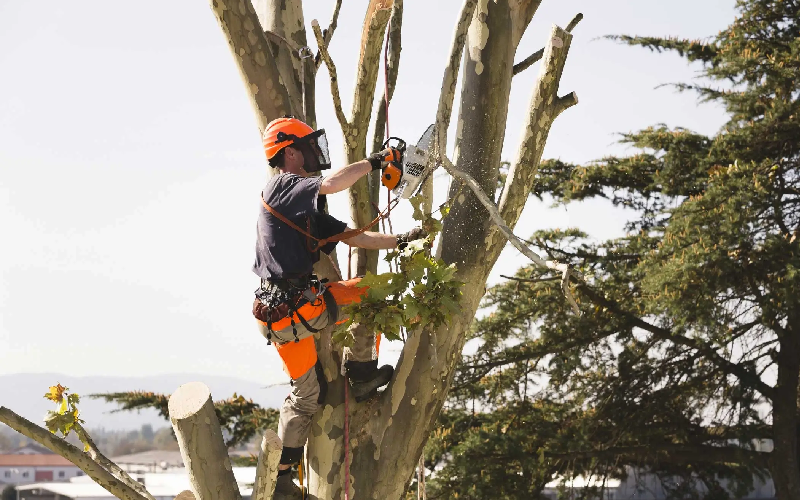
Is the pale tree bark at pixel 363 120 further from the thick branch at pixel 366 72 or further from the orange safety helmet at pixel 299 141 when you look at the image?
the orange safety helmet at pixel 299 141

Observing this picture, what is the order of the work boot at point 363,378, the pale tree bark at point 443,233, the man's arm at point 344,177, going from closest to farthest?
the man's arm at point 344,177 < the pale tree bark at point 443,233 < the work boot at point 363,378

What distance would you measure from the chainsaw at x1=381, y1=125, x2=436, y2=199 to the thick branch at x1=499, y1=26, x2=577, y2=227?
1.50 ft

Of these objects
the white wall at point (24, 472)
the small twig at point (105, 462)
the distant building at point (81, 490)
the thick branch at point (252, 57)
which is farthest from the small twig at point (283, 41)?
the white wall at point (24, 472)

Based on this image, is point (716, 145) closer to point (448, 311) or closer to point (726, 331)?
point (726, 331)

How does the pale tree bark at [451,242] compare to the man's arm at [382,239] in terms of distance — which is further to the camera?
the pale tree bark at [451,242]

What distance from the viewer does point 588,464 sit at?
9906 mm

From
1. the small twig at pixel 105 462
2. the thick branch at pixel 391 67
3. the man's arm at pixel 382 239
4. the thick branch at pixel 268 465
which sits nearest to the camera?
the thick branch at pixel 268 465

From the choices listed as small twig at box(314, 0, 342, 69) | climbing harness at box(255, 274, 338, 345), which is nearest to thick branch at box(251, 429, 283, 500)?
climbing harness at box(255, 274, 338, 345)

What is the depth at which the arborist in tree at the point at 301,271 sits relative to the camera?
370 cm

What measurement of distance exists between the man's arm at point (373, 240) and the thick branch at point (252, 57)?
26.6 inches

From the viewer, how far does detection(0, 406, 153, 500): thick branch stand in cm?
398

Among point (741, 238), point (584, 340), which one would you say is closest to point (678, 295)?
point (741, 238)

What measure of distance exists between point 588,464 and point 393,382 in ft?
21.3

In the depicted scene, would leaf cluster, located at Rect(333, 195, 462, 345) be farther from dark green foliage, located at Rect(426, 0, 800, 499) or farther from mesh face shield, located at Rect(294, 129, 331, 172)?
dark green foliage, located at Rect(426, 0, 800, 499)
